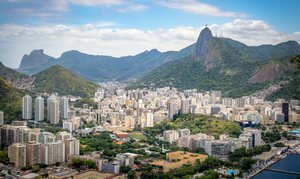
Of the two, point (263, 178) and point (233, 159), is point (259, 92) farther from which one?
point (263, 178)

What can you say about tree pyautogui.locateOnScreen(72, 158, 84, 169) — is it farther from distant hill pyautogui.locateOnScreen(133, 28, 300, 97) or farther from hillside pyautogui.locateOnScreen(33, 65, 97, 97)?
distant hill pyautogui.locateOnScreen(133, 28, 300, 97)

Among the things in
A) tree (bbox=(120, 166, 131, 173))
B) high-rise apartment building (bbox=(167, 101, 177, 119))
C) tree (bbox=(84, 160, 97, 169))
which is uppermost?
high-rise apartment building (bbox=(167, 101, 177, 119))

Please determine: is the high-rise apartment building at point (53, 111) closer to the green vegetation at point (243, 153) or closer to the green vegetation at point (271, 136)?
the green vegetation at point (243, 153)

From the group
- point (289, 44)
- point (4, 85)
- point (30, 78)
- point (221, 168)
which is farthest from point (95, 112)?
point (289, 44)

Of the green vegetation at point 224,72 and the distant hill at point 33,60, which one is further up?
the distant hill at point 33,60

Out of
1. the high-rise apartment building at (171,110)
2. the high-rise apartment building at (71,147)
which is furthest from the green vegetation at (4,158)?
the high-rise apartment building at (171,110)

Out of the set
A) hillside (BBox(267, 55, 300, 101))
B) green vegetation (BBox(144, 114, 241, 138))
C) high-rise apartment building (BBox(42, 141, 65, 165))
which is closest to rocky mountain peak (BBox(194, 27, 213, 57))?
hillside (BBox(267, 55, 300, 101))
